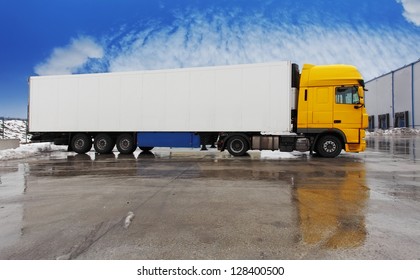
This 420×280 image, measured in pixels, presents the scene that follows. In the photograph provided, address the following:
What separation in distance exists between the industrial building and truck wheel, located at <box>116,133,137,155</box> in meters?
42.1

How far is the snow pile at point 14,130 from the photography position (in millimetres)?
18562

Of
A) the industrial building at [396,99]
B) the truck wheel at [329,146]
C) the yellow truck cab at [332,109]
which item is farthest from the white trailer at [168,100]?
the industrial building at [396,99]

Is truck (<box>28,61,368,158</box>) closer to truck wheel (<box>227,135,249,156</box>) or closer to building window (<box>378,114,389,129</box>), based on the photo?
truck wheel (<box>227,135,249,156</box>)

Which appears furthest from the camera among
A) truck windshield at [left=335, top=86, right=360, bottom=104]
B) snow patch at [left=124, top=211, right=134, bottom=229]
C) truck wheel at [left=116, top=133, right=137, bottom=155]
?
truck wheel at [left=116, top=133, right=137, bottom=155]

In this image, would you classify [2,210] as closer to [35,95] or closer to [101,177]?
[101,177]

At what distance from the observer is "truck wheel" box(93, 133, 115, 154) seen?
1395 centimetres

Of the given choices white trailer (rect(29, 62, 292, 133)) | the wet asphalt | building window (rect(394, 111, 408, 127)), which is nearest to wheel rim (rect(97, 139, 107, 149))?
white trailer (rect(29, 62, 292, 133))

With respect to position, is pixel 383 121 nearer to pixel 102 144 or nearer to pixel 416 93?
pixel 416 93

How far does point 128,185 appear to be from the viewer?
6.35 m

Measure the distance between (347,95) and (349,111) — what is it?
66 centimetres

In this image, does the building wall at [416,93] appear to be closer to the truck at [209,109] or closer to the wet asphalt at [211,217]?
the truck at [209,109]

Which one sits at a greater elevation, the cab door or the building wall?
the building wall

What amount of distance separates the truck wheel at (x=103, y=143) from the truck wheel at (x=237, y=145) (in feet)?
19.9

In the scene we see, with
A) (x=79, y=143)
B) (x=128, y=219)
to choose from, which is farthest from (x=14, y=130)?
(x=128, y=219)
